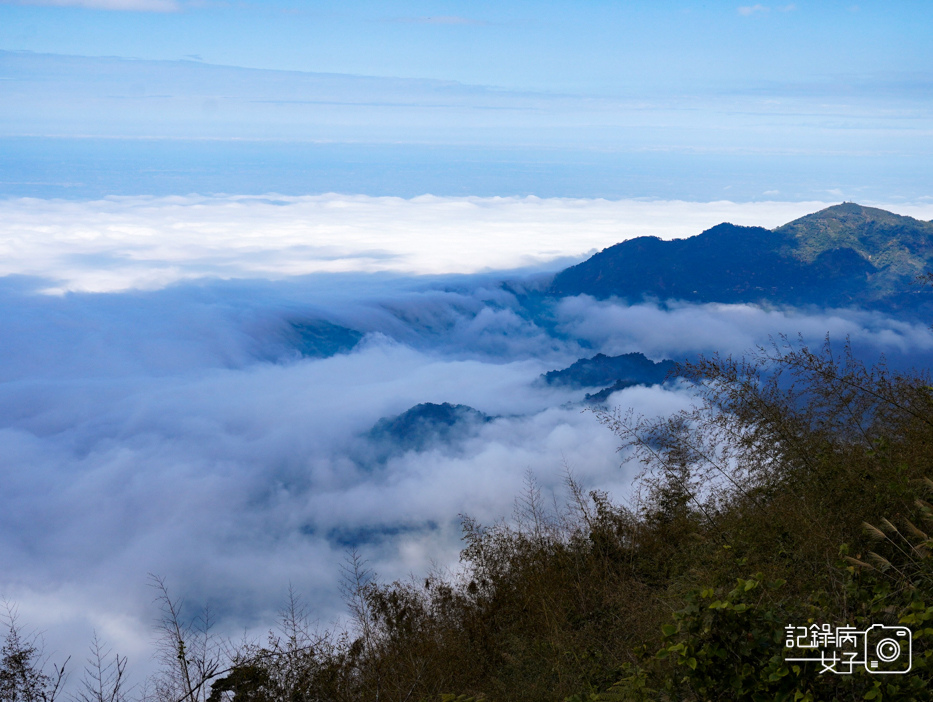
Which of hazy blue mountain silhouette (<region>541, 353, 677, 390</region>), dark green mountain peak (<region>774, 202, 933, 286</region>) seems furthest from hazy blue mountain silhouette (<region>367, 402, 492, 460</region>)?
dark green mountain peak (<region>774, 202, 933, 286</region>)

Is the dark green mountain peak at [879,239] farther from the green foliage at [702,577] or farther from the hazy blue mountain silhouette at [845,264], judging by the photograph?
the green foliage at [702,577]

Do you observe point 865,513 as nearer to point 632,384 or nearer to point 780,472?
point 780,472

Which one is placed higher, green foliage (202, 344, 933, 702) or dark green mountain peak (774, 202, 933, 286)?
dark green mountain peak (774, 202, 933, 286)

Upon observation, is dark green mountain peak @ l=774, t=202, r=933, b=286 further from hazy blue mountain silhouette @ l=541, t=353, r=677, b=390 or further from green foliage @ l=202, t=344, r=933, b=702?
green foliage @ l=202, t=344, r=933, b=702

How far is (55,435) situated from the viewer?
148m

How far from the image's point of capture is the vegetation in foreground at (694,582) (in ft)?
17.3

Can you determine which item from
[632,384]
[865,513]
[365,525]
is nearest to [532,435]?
[632,384]

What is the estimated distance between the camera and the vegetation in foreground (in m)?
5.27

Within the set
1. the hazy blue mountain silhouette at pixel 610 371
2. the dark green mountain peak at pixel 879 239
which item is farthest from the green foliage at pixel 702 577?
the dark green mountain peak at pixel 879 239

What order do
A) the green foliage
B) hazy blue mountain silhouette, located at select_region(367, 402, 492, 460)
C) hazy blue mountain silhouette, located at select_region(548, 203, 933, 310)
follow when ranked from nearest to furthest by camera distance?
the green foliage
hazy blue mountain silhouette, located at select_region(367, 402, 492, 460)
hazy blue mountain silhouette, located at select_region(548, 203, 933, 310)

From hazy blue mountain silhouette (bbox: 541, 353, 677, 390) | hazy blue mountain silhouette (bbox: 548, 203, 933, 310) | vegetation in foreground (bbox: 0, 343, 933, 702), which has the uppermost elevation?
hazy blue mountain silhouette (bbox: 548, 203, 933, 310)

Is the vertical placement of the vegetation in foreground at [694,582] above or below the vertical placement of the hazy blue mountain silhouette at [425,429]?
above

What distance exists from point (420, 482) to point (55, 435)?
9315 centimetres

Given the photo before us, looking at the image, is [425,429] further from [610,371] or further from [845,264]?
[845,264]
